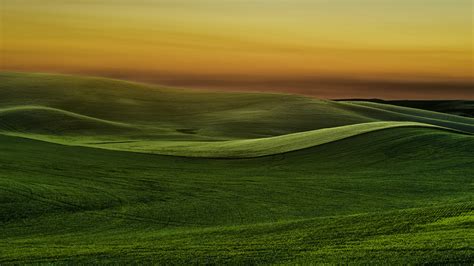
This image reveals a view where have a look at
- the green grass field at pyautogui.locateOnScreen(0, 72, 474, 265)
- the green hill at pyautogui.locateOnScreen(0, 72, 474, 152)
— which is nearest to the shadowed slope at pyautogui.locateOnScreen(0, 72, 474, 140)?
the green hill at pyautogui.locateOnScreen(0, 72, 474, 152)

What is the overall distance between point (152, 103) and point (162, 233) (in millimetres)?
70734

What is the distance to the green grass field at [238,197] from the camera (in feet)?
42.7

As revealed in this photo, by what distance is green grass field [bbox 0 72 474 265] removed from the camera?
13.0 m

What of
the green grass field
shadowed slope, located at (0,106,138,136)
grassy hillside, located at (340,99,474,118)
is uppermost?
the green grass field

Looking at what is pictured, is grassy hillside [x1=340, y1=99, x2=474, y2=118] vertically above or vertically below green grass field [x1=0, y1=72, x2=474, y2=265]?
below

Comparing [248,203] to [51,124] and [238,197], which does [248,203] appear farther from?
[51,124]

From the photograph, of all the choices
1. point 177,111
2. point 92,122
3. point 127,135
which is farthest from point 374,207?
point 177,111

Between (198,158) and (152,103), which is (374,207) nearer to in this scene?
(198,158)

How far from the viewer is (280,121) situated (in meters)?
72.4

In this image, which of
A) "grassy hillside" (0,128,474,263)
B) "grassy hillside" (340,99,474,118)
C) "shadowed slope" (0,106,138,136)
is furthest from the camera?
"grassy hillside" (340,99,474,118)

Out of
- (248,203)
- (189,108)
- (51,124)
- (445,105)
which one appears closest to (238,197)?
(248,203)

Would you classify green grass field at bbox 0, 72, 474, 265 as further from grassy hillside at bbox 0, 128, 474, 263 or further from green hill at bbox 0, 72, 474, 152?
green hill at bbox 0, 72, 474, 152

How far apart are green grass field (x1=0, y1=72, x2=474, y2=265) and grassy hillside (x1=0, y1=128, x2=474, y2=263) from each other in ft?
0.18

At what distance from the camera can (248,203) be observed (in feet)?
78.2
